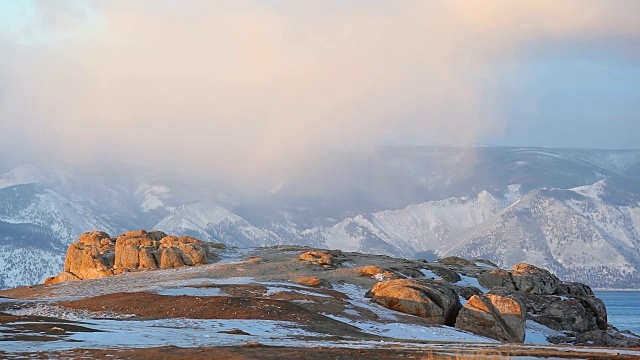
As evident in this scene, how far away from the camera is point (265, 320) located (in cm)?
5281

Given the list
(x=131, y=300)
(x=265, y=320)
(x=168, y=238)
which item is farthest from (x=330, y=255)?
(x=265, y=320)

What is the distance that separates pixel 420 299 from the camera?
6450cm

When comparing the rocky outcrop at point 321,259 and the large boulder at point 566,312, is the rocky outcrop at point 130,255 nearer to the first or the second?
the rocky outcrop at point 321,259

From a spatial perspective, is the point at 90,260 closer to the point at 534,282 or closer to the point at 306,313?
the point at 534,282

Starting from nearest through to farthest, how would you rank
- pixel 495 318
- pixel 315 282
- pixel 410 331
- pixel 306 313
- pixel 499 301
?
1. pixel 410 331
2. pixel 306 313
3. pixel 495 318
4. pixel 499 301
5. pixel 315 282

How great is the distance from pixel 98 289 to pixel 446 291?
3236 centimetres

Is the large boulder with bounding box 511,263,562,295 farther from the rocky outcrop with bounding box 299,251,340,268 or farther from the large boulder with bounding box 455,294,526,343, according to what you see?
the large boulder with bounding box 455,294,526,343

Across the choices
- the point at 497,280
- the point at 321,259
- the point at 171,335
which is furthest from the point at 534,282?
the point at 171,335

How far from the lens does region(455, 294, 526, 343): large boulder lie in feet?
197

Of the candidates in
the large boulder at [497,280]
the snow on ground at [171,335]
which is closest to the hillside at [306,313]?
the snow on ground at [171,335]

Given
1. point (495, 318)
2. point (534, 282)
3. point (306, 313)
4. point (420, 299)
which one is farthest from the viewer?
point (534, 282)

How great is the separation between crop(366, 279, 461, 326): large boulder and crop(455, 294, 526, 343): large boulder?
3714mm

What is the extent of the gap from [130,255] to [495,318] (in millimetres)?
54075

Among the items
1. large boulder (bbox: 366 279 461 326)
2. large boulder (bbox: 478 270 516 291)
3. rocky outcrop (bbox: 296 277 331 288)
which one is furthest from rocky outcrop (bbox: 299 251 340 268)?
large boulder (bbox: 366 279 461 326)
